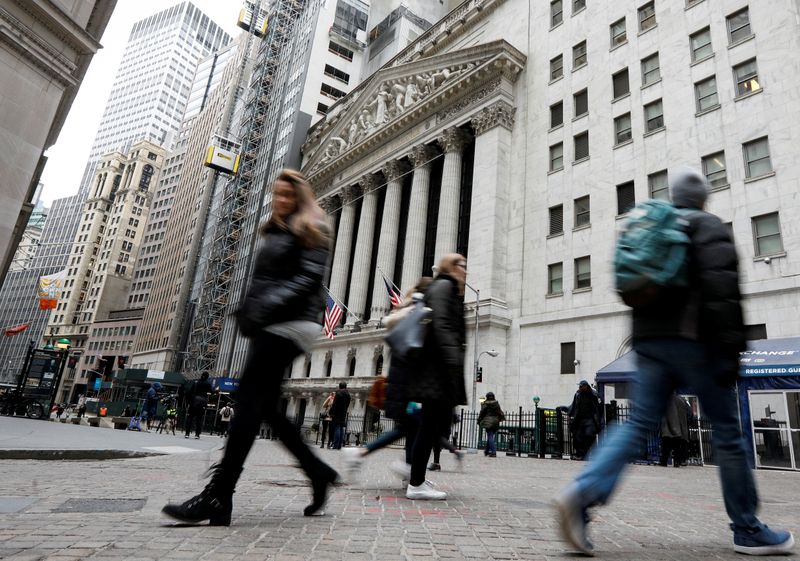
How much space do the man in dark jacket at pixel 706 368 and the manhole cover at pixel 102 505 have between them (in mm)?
3128

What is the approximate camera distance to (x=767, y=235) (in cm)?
2123

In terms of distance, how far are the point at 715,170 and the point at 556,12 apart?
683 inches

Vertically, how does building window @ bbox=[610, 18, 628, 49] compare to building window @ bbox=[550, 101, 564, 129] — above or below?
above

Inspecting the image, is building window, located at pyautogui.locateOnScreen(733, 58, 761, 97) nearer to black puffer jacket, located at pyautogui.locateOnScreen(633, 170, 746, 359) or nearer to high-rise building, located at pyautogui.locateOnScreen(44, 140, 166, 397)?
black puffer jacket, located at pyautogui.locateOnScreen(633, 170, 746, 359)

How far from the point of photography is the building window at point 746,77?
909 inches

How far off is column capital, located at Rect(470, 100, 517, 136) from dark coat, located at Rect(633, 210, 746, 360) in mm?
32532

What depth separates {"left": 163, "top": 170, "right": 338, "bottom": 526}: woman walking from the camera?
10.6 feet

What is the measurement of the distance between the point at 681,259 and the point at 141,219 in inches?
5527

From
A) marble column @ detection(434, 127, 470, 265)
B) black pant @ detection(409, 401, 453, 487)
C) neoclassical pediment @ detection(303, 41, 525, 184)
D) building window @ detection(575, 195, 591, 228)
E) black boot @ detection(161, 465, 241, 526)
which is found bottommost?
black boot @ detection(161, 465, 241, 526)

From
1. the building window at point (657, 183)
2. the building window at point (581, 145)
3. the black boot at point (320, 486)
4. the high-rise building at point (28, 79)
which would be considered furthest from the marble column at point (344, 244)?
the black boot at point (320, 486)

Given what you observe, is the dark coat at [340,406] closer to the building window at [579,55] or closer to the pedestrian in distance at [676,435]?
the pedestrian in distance at [676,435]

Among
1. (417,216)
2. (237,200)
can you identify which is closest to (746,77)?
(417,216)

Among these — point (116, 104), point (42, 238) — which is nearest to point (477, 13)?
point (42, 238)

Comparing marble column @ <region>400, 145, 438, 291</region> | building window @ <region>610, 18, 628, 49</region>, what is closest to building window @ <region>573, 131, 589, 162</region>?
building window @ <region>610, 18, 628, 49</region>
